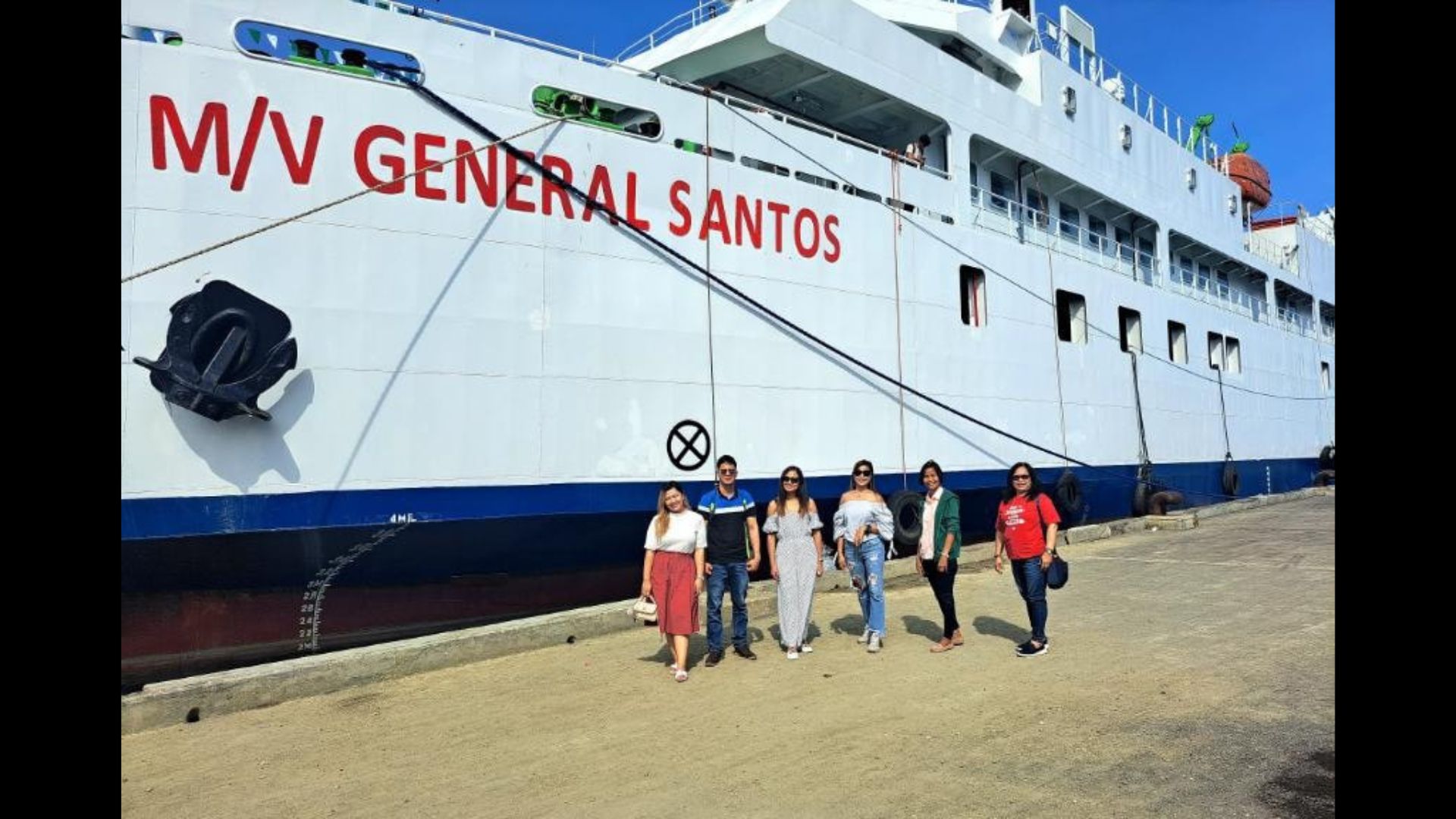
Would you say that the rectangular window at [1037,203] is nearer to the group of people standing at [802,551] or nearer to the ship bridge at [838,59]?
the ship bridge at [838,59]

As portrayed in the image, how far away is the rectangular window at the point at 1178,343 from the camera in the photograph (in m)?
16.3

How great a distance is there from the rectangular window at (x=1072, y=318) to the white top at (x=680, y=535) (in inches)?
377

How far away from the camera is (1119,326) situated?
576 inches

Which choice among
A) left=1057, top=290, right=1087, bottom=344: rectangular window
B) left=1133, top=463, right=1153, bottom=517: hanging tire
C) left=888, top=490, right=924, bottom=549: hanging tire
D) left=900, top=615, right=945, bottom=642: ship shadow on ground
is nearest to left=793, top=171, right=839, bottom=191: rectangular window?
left=888, top=490, right=924, bottom=549: hanging tire

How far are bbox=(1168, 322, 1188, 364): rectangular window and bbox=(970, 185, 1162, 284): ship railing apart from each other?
39.3 inches

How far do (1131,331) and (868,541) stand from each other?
11076mm

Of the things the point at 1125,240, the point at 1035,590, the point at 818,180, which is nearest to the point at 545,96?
the point at 818,180

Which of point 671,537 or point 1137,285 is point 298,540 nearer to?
point 671,537

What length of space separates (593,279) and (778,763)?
Result: 15.9ft

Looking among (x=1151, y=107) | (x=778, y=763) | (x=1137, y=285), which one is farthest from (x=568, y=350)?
(x=1151, y=107)

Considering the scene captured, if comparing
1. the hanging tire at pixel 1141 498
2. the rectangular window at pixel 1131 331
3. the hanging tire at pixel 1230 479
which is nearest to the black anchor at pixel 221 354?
the hanging tire at pixel 1141 498

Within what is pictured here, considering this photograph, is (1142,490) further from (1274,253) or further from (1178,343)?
(1274,253)

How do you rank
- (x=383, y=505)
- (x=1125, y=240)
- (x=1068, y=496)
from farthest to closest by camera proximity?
(x=1125, y=240) < (x=1068, y=496) < (x=383, y=505)

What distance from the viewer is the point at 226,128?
6.05 m
